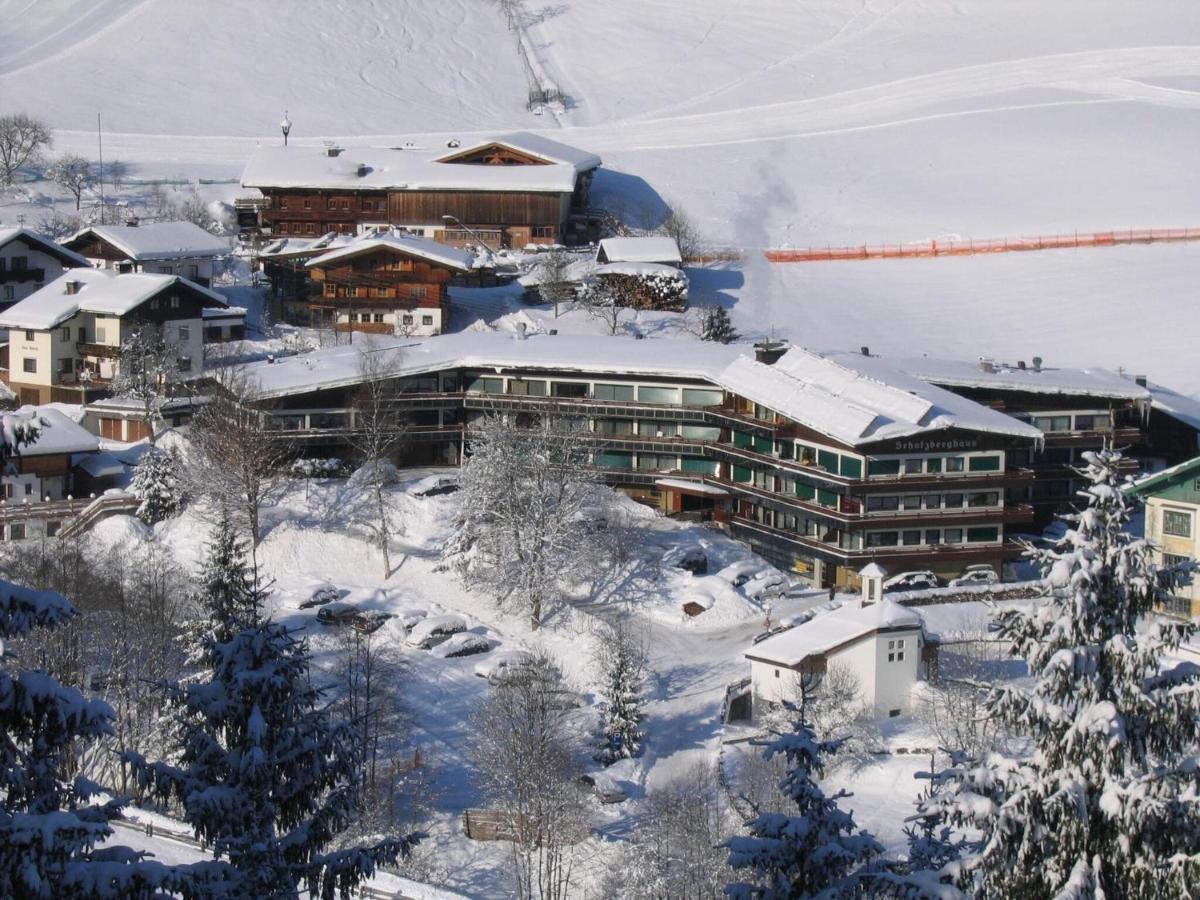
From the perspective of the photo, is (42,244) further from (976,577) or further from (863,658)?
(863,658)

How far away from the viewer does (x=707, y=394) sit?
182ft

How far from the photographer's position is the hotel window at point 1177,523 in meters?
47.5

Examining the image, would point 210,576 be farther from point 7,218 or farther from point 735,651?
point 7,218

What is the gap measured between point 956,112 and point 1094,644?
100.0 meters

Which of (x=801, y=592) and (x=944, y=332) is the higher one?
(x=944, y=332)

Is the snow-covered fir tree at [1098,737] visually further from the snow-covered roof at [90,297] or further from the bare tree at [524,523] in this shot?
the snow-covered roof at [90,297]

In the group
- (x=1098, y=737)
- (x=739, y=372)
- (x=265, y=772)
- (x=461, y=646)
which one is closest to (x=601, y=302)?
(x=739, y=372)

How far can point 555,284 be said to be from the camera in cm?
7025

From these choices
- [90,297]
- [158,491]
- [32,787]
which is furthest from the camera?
[90,297]

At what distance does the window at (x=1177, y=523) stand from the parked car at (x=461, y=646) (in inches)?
688

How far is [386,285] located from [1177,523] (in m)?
31.9

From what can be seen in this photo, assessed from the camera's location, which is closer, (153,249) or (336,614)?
(336,614)

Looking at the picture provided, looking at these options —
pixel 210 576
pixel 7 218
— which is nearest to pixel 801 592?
pixel 210 576

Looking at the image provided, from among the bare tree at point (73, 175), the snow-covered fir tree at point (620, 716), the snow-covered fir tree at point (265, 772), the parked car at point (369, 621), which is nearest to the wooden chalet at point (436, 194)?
the bare tree at point (73, 175)
